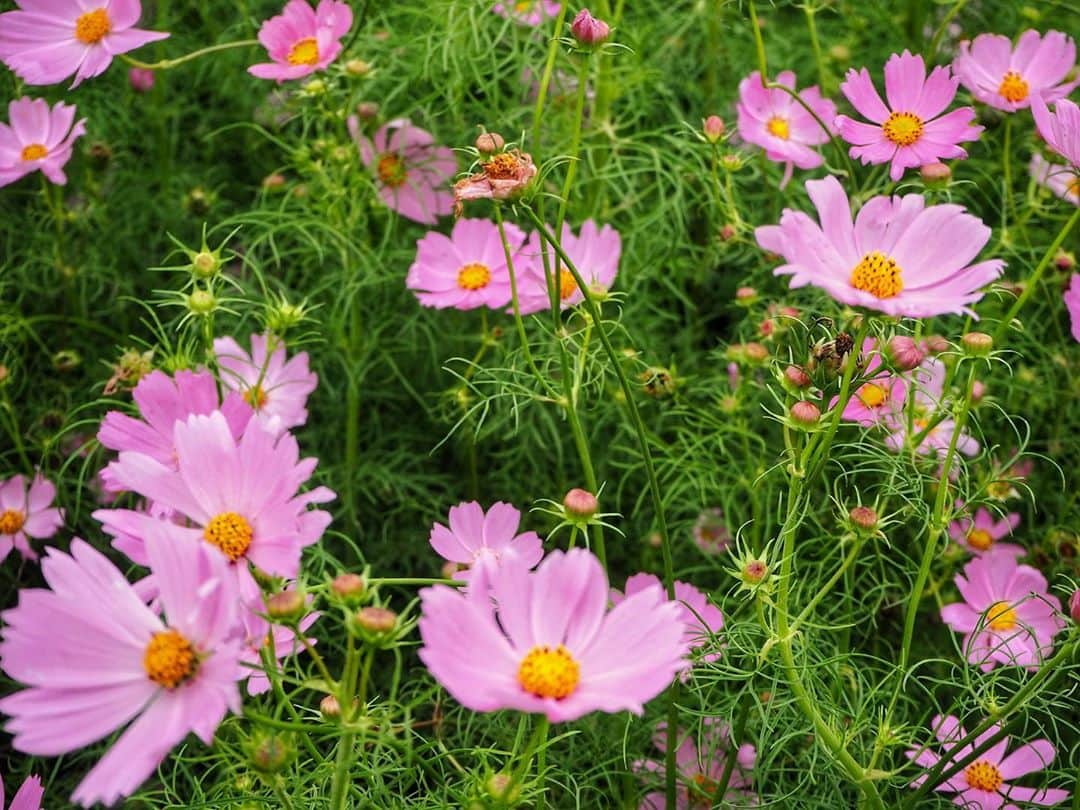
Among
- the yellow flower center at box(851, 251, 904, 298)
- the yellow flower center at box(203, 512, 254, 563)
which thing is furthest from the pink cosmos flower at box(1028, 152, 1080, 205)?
the yellow flower center at box(203, 512, 254, 563)

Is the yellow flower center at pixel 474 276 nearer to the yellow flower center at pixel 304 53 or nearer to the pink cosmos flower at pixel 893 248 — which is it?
the yellow flower center at pixel 304 53

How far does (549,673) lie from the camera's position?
718 mm

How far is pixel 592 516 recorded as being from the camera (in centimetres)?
91

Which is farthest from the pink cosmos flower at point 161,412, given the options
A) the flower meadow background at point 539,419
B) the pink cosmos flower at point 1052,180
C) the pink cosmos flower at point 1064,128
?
the pink cosmos flower at point 1052,180

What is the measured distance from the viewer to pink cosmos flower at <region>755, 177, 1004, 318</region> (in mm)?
861

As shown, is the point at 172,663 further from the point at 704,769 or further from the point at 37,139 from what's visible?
the point at 37,139

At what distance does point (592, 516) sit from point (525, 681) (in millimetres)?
213

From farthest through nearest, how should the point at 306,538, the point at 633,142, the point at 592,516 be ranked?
the point at 633,142 < the point at 592,516 < the point at 306,538

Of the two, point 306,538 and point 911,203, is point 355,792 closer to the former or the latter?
point 306,538

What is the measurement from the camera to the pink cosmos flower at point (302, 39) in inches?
50.4

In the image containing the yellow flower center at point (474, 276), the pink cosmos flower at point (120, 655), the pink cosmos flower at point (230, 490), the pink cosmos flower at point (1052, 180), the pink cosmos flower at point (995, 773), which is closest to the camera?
the pink cosmos flower at point (120, 655)

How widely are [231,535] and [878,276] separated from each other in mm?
529

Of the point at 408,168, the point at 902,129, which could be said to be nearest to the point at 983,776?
the point at 902,129

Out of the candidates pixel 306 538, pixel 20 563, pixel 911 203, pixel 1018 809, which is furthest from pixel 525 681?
pixel 20 563
